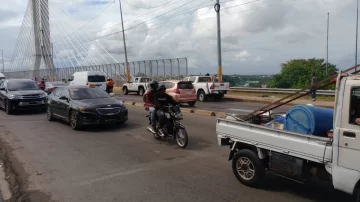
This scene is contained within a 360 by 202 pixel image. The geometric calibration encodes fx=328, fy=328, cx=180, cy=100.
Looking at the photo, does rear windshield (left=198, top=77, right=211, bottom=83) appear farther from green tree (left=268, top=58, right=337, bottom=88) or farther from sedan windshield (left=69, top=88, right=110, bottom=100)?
green tree (left=268, top=58, right=337, bottom=88)

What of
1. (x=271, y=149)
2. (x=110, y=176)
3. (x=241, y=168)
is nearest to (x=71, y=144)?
(x=110, y=176)

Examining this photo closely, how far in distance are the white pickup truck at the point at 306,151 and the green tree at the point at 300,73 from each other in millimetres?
39265

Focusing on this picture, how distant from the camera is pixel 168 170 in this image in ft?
19.2

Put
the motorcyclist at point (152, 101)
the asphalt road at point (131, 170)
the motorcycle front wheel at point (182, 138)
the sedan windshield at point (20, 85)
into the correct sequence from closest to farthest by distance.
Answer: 1. the asphalt road at point (131, 170)
2. the motorcycle front wheel at point (182, 138)
3. the motorcyclist at point (152, 101)
4. the sedan windshield at point (20, 85)

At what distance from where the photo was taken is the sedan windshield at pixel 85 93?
10.7 meters

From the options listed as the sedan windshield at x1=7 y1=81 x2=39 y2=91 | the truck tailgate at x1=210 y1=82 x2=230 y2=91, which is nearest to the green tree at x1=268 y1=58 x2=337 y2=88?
the truck tailgate at x1=210 y1=82 x2=230 y2=91

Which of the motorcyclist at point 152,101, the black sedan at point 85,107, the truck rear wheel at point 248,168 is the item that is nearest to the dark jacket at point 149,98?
the motorcyclist at point 152,101

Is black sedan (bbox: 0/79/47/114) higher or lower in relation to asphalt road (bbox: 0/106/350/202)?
higher

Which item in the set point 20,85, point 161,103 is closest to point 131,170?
point 161,103

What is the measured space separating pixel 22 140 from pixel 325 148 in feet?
24.9

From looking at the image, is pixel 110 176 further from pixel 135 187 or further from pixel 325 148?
pixel 325 148

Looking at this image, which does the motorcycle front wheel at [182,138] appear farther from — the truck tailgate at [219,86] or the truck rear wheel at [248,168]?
the truck tailgate at [219,86]

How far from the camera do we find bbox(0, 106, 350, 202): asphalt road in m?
4.62

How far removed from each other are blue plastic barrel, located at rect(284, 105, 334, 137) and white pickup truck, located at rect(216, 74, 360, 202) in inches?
11.6
